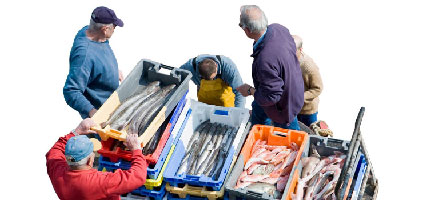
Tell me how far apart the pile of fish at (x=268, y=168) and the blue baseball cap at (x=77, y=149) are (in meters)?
2.04

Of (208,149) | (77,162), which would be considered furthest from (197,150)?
(77,162)

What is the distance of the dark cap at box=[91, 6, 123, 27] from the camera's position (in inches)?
358

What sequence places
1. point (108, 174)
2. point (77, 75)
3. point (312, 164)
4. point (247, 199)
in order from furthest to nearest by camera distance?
point (77, 75) → point (312, 164) → point (247, 199) → point (108, 174)

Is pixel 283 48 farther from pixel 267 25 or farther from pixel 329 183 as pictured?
pixel 329 183

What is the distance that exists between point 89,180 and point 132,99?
216 centimetres

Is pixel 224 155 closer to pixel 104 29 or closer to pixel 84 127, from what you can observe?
pixel 84 127

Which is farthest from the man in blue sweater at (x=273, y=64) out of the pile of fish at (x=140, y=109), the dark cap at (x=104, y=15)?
the dark cap at (x=104, y=15)

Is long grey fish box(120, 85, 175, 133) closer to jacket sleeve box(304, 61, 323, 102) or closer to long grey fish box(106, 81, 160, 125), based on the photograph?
long grey fish box(106, 81, 160, 125)

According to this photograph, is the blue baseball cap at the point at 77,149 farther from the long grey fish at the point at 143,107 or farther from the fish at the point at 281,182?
the fish at the point at 281,182

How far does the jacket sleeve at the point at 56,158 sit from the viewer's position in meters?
7.34

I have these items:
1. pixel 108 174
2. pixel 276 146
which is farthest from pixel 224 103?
pixel 108 174

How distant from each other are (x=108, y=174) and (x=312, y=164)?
279 cm

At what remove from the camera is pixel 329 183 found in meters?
8.19

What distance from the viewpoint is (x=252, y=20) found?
838 centimetres
